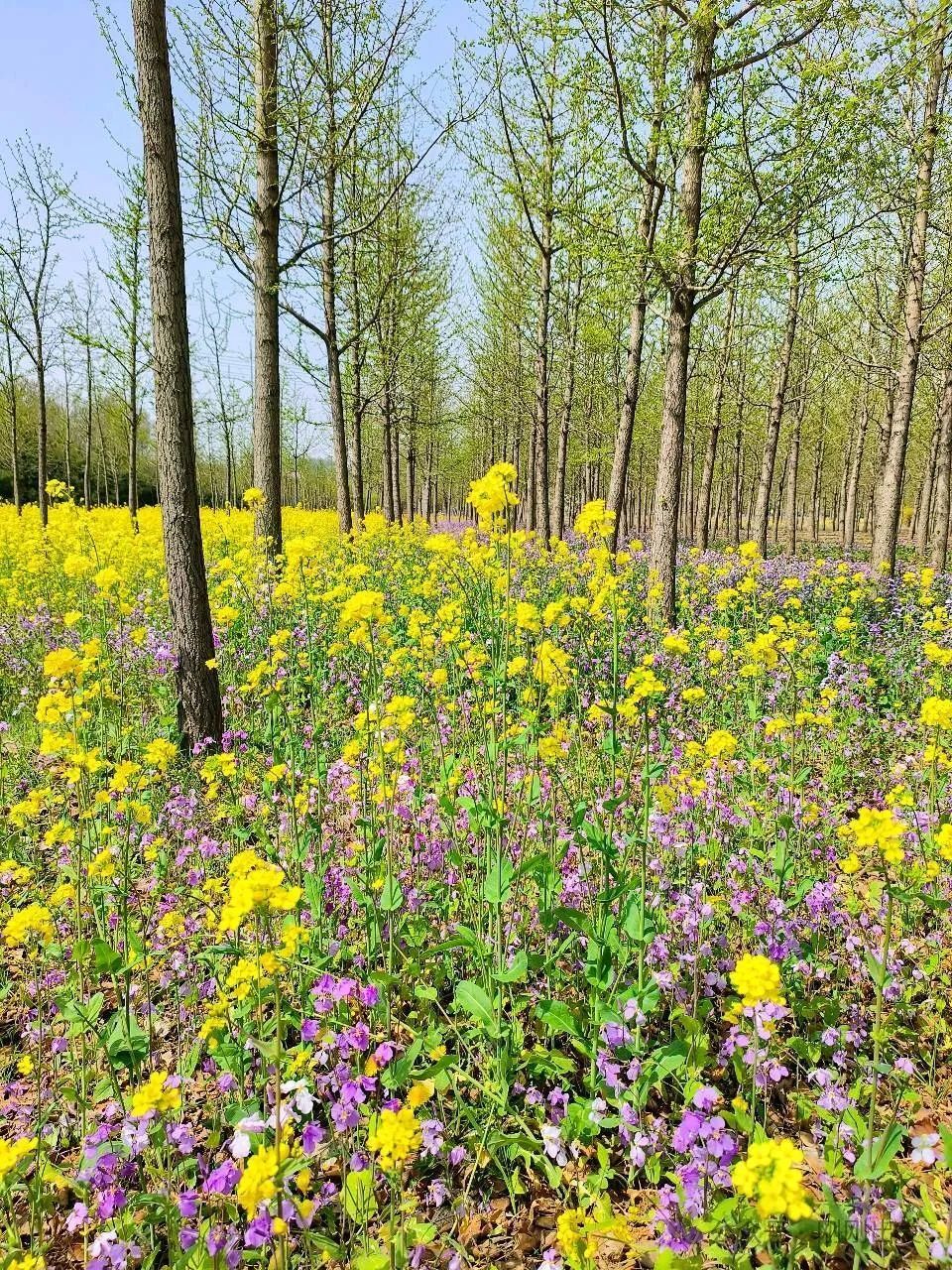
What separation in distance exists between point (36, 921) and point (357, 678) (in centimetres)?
372

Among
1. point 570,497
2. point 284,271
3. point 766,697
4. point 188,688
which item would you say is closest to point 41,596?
point 284,271

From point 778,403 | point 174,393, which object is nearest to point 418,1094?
point 174,393

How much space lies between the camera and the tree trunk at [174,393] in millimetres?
3932

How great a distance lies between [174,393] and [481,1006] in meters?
3.87

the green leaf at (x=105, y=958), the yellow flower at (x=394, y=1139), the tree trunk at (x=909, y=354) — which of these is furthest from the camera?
the tree trunk at (x=909, y=354)

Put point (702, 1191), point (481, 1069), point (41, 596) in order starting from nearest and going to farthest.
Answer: point (702, 1191), point (481, 1069), point (41, 596)

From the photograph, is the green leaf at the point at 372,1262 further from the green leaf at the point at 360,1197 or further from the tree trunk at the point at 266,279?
the tree trunk at the point at 266,279

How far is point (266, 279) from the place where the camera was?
7.63 metres

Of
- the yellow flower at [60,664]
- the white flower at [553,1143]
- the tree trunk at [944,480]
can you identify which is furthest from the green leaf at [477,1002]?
the tree trunk at [944,480]

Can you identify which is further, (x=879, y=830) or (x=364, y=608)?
(x=364, y=608)

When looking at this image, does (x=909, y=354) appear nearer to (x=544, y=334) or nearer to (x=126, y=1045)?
(x=544, y=334)

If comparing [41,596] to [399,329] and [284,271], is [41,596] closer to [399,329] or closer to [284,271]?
[284,271]

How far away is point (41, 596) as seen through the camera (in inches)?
340

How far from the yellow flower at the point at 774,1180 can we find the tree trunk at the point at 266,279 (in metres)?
7.38
